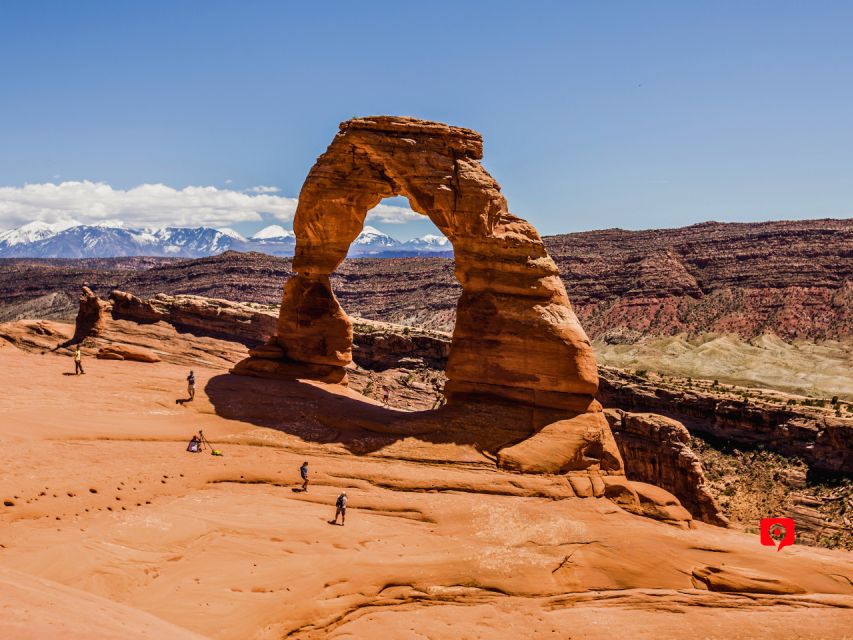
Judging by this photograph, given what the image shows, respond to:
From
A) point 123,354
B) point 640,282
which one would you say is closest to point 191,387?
point 123,354

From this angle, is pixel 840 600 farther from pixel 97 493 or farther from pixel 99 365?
pixel 99 365

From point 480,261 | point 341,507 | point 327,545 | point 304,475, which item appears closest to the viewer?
point 327,545

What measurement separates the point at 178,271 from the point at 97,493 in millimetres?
125548

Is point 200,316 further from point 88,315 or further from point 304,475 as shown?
point 304,475

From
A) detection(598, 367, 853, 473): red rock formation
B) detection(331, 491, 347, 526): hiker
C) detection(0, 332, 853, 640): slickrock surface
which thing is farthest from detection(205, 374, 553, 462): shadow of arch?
detection(598, 367, 853, 473): red rock formation

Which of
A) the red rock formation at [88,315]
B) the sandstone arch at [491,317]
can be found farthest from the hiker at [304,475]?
the red rock formation at [88,315]

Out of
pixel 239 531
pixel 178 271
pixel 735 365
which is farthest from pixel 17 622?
pixel 178 271

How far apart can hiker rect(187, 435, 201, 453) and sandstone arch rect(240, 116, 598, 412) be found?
9.53 m

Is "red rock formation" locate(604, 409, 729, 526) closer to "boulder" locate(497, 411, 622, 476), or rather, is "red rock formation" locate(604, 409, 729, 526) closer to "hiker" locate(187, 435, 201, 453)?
"boulder" locate(497, 411, 622, 476)

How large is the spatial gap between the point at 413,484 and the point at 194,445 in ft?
23.1

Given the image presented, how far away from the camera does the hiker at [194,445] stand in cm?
1988

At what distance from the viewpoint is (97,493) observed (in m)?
16.1

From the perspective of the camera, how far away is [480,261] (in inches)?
973

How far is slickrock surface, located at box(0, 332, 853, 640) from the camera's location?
43.4 ft
